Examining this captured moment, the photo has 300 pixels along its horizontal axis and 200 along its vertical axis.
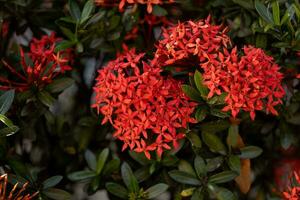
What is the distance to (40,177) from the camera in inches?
73.3

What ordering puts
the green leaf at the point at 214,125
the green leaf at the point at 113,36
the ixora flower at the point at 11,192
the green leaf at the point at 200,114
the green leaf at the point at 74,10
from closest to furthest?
the ixora flower at the point at 11,192 → the green leaf at the point at 200,114 → the green leaf at the point at 214,125 → the green leaf at the point at 74,10 → the green leaf at the point at 113,36

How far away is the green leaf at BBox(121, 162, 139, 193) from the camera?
1707 mm

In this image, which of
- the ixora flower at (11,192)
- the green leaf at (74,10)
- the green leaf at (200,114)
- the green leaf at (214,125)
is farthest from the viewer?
the green leaf at (74,10)

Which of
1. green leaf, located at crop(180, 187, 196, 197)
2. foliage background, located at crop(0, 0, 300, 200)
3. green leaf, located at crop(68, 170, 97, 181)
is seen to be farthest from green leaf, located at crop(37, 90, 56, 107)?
green leaf, located at crop(180, 187, 196, 197)

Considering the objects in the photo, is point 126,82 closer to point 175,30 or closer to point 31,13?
point 175,30

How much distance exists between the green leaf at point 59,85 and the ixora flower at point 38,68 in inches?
0.6

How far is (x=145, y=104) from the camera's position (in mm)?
1497

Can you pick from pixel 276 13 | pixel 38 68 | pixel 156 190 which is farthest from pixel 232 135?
pixel 38 68

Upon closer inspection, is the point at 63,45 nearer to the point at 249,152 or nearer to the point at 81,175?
the point at 81,175

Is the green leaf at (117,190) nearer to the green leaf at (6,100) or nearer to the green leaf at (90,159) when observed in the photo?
the green leaf at (90,159)

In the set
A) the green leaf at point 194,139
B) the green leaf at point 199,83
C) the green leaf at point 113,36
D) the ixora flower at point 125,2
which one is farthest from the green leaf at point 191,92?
the green leaf at point 113,36

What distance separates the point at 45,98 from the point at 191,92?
450 millimetres

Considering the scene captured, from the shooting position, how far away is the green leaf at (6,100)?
152 cm

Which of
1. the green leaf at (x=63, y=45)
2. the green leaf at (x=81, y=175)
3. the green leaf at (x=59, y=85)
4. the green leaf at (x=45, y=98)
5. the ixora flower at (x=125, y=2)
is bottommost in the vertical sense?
the green leaf at (x=81, y=175)
